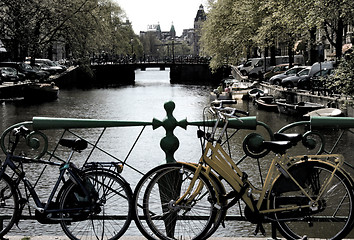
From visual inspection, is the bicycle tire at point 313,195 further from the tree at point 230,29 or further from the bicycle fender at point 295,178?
the tree at point 230,29

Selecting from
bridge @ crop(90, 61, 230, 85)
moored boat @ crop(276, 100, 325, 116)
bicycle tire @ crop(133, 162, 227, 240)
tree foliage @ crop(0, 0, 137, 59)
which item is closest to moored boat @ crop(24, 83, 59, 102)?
tree foliage @ crop(0, 0, 137, 59)

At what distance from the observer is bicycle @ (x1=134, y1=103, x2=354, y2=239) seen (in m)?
4.27

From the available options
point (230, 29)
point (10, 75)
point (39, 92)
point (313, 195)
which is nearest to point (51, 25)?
point (39, 92)

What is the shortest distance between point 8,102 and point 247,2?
16465 millimetres

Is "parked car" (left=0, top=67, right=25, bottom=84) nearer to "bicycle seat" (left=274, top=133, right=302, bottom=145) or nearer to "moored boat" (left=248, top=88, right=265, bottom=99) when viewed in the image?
"moored boat" (left=248, top=88, right=265, bottom=99)

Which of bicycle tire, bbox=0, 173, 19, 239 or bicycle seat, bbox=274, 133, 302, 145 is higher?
bicycle seat, bbox=274, 133, 302, 145

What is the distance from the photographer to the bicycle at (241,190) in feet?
14.0

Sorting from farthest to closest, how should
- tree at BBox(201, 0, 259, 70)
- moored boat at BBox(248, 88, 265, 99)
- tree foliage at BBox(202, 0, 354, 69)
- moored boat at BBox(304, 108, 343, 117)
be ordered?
tree at BBox(201, 0, 259, 70)
moored boat at BBox(248, 88, 265, 99)
moored boat at BBox(304, 108, 343, 117)
tree foliage at BBox(202, 0, 354, 69)

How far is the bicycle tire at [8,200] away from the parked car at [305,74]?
3011cm

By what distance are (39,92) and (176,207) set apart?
36.5 metres

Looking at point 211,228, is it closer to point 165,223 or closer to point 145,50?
point 165,223

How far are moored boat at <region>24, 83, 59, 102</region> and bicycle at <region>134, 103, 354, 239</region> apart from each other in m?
35.8

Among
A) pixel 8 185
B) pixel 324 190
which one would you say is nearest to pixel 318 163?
pixel 324 190

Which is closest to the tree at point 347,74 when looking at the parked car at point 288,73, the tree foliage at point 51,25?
the parked car at point 288,73
